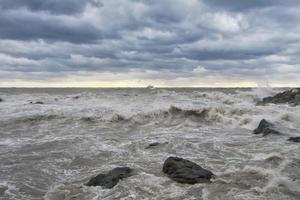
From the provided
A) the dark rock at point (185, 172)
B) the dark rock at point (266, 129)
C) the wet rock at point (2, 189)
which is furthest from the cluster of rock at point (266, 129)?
the wet rock at point (2, 189)

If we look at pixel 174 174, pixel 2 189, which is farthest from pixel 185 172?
pixel 2 189

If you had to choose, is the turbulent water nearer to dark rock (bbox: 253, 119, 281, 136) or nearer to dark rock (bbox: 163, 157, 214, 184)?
dark rock (bbox: 163, 157, 214, 184)

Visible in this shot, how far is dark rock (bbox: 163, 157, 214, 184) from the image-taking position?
844 cm

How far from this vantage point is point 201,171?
29.0 ft

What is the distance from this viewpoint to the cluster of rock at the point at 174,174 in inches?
332

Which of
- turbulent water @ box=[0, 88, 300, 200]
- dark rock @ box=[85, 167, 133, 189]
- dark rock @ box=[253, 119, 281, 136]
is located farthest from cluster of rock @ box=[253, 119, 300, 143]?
dark rock @ box=[85, 167, 133, 189]

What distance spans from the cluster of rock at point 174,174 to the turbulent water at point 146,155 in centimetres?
18

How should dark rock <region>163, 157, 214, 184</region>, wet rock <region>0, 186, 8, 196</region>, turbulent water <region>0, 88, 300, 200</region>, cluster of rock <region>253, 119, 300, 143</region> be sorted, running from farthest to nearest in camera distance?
cluster of rock <region>253, 119, 300, 143</region> → dark rock <region>163, 157, 214, 184</region> → wet rock <region>0, 186, 8, 196</region> → turbulent water <region>0, 88, 300, 200</region>

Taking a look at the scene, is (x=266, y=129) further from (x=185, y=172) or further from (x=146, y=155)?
(x=185, y=172)

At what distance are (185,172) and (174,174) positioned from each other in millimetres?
255

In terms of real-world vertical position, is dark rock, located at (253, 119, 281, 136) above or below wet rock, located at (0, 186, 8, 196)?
above

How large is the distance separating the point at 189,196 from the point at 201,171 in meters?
1.29

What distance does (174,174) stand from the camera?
8.80 metres

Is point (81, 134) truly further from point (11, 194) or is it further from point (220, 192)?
point (220, 192)
